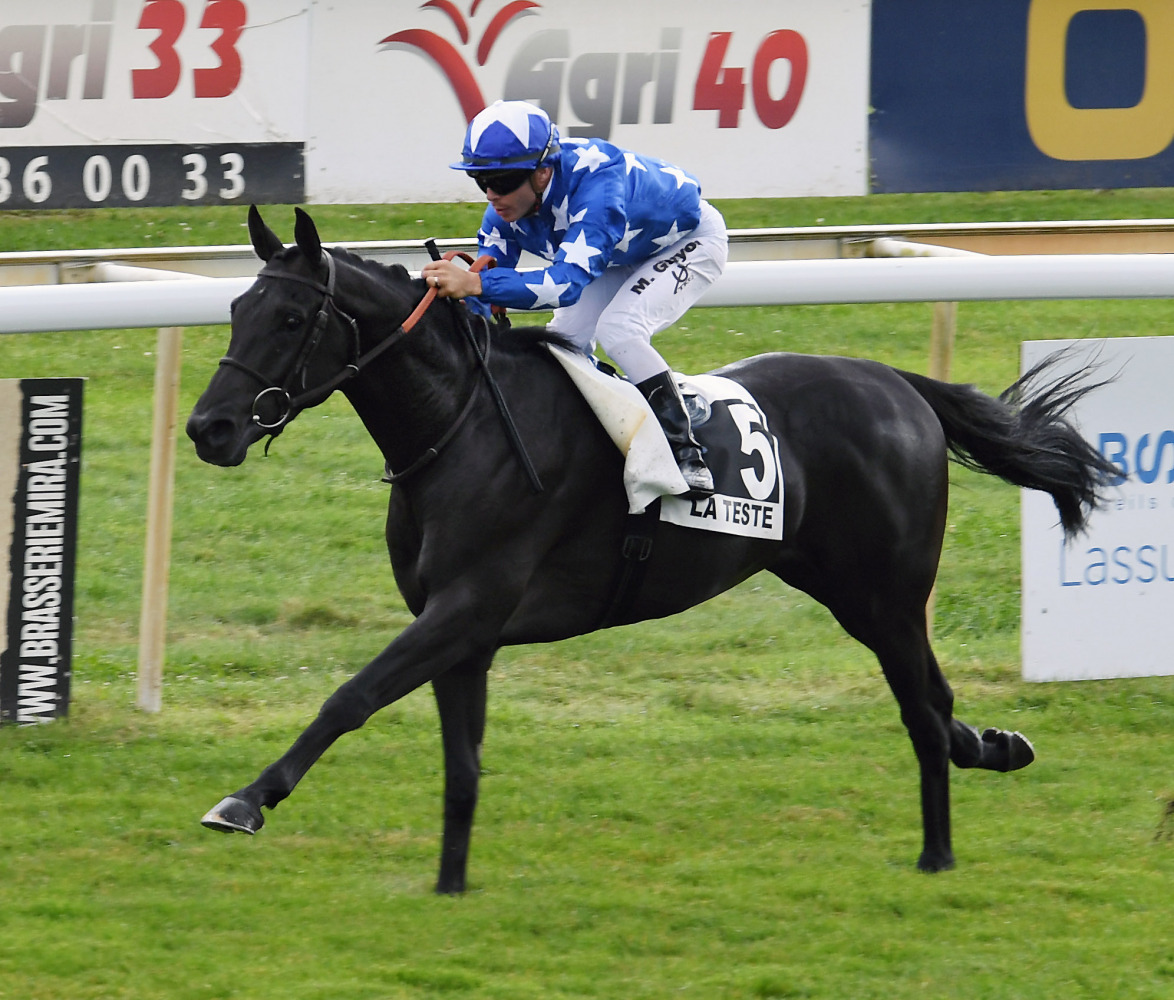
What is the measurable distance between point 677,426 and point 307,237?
3.44 ft

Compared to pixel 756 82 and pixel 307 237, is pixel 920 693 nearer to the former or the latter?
pixel 307 237

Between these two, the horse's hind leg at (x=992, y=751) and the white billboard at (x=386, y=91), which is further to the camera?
the white billboard at (x=386, y=91)

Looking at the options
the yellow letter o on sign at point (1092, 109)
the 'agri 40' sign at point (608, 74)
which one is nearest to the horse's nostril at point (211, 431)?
the 'agri 40' sign at point (608, 74)

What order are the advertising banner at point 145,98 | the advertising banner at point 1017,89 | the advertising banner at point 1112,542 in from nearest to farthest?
the advertising banner at point 1112,542, the advertising banner at point 145,98, the advertising banner at point 1017,89

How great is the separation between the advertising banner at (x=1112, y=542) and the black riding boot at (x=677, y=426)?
180 centimetres

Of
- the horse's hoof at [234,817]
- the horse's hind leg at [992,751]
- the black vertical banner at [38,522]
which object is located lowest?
the horse's hoof at [234,817]

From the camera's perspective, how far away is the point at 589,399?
4199 mm

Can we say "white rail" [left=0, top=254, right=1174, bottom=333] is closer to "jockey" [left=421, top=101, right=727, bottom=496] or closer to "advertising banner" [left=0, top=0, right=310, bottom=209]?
"jockey" [left=421, top=101, right=727, bottom=496]

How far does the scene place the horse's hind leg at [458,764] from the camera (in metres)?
4.27

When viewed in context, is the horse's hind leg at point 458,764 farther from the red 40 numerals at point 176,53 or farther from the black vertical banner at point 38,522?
the red 40 numerals at point 176,53

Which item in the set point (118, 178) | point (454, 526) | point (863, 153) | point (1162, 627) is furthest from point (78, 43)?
point (1162, 627)

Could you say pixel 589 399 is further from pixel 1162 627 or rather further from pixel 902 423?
pixel 1162 627

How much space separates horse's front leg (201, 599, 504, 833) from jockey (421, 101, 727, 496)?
70cm

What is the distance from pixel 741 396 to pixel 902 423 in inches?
18.6
